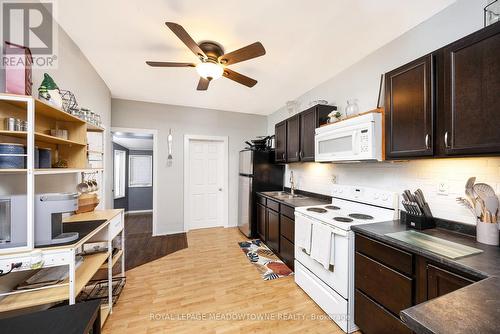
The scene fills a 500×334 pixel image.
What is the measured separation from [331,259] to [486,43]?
1.81m

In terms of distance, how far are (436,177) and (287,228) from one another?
1.67m

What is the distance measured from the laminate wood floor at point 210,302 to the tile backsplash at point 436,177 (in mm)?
1396

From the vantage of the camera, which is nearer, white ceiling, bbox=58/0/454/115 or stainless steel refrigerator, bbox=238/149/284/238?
white ceiling, bbox=58/0/454/115

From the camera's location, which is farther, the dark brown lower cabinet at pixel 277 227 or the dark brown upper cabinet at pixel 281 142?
the dark brown upper cabinet at pixel 281 142

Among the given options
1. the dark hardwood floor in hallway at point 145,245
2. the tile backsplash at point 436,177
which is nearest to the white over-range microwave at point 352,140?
the tile backsplash at point 436,177

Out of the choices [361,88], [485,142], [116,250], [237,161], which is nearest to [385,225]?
[485,142]

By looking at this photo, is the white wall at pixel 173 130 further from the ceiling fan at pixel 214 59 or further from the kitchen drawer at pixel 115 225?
the ceiling fan at pixel 214 59

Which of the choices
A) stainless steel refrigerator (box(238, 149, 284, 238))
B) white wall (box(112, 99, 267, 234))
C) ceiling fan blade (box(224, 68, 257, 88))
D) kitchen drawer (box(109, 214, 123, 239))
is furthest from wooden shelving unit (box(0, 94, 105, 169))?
stainless steel refrigerator (box(238, 149, 284, 238))

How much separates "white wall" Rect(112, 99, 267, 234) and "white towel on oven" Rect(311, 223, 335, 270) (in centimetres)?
280

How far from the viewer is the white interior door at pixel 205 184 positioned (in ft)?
14.4

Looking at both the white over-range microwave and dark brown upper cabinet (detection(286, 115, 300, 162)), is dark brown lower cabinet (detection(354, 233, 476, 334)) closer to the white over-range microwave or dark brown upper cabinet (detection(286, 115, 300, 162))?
the white over-range microwave

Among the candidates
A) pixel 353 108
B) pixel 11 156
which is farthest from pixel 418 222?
pixel 11 156

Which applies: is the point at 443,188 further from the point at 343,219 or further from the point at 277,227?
the point at 277,227

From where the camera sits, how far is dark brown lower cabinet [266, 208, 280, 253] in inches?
118
